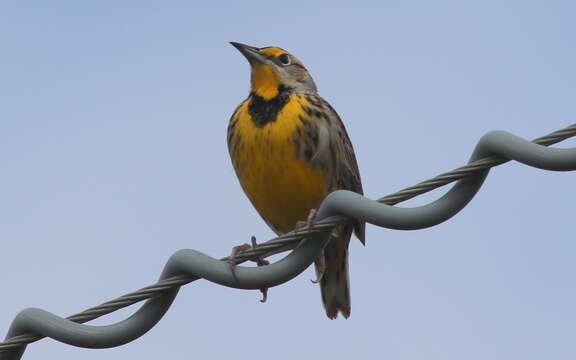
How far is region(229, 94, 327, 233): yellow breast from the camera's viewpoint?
8.36m

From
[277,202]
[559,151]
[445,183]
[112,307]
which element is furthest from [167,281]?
[277,202]

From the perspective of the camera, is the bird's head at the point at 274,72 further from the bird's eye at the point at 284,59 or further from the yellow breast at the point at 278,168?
the yellow breast at the point at 278,168

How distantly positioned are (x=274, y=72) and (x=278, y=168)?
115cm

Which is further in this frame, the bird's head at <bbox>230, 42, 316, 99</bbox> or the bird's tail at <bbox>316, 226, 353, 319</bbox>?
the bird's tail at <bbox>316, 226, 353, 319</bbox>

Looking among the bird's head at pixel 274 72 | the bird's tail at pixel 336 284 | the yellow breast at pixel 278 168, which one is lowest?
the bird's tail at pixel 336 284

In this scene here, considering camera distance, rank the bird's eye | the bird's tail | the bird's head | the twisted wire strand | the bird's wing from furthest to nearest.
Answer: the bird's tail, the bird's eye, the bird's head, the bird's wing, the twisted wire strand

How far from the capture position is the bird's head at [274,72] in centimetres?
907

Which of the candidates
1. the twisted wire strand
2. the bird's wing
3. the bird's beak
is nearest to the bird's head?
the bird's beak

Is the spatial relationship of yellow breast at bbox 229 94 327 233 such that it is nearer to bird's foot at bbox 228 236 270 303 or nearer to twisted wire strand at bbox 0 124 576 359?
bird's foot at bbox 228 236 270 303

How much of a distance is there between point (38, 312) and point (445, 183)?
1993 mm

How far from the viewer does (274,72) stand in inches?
363

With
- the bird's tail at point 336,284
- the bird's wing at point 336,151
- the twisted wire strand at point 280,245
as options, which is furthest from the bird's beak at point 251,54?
the twisted wire strand at point 280,245

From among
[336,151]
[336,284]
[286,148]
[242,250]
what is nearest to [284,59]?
[336,151]

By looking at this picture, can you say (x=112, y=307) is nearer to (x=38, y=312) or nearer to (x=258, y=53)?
(x=38, y=312)
